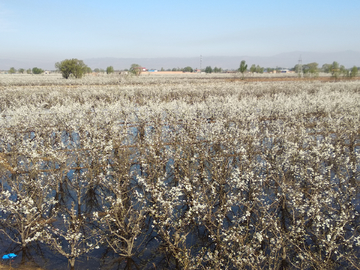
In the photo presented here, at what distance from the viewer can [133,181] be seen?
1303cm

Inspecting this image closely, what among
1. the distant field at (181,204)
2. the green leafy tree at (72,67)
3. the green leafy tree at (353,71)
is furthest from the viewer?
the green leafy tree at (353,71)

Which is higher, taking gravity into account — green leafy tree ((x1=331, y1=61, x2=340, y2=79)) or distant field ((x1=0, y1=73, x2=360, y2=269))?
green leafy tree ((x1=331, y1=61, x2=340, y2=79))

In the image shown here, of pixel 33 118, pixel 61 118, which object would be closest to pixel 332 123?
pixel 61 118

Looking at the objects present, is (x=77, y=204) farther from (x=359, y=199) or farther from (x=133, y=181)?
(x=359, y=199)

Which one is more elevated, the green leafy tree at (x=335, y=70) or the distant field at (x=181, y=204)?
the green leafy tree at (x=335, y=70)

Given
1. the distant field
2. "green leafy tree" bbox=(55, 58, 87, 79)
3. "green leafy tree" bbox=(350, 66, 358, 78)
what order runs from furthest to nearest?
"green leafy tree" bbox=(350, 66, 358, 78) < "green leafy tree" bbox=(55, 58, 87, 79) < the distant field

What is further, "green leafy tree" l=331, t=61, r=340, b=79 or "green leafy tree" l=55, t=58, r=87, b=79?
"green leafy tree" l=331, t=61, r=340, b=79

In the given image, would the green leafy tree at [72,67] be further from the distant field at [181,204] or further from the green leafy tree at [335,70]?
the green leafy tree at [335,70]

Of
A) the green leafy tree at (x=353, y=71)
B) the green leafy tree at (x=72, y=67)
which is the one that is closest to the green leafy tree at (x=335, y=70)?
the green leafy tree at (x=353, y=71)

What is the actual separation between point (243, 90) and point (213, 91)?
5.02 m

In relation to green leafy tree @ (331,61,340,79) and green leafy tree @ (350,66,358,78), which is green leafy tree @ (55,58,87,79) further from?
green leafy tree @ (350,66,358,78)

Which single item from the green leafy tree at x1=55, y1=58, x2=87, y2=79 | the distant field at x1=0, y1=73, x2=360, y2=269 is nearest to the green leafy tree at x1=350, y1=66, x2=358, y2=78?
the distant field at x1=0, y1=73, x2=360, y2=269

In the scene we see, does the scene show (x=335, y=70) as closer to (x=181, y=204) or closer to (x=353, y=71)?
(x=353, y=71)

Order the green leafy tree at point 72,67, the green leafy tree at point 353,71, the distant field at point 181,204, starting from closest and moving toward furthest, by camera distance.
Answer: the distant field at point 181,204, the green leafy tree at point 72,67, the green leafy tree at point 353,71
